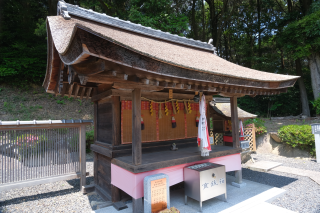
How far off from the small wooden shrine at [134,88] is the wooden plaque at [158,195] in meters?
0.29

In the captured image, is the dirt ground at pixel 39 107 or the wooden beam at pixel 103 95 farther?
the dirt ground at pixel 39 107

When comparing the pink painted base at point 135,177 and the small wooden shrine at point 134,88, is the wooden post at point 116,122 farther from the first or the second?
the pink painted base at point 135,177

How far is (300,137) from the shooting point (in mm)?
8461

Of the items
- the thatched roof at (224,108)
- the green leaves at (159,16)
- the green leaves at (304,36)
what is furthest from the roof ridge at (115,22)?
the green leaves at (304,36)

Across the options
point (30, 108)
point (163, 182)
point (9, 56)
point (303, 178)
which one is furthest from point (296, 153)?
point (9, 56)

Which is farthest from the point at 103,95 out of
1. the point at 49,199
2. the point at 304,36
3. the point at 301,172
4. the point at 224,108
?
the point at 304,36

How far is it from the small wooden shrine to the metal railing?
659 mm

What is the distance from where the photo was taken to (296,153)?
8.81m

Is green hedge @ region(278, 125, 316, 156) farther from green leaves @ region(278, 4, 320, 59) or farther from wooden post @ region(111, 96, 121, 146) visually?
wooden post @ region(111, 96, 121, 146)

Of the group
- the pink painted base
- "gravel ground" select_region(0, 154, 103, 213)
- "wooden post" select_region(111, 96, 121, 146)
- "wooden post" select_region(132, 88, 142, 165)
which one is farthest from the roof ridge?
"gravel ground" select_region(0, 154, 103, 213)

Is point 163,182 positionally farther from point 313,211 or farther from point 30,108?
point 30,108

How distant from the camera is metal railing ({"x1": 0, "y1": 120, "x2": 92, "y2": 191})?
14.7 feet

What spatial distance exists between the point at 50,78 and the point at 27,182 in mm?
2759

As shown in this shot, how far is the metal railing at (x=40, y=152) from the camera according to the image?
4.49 m
